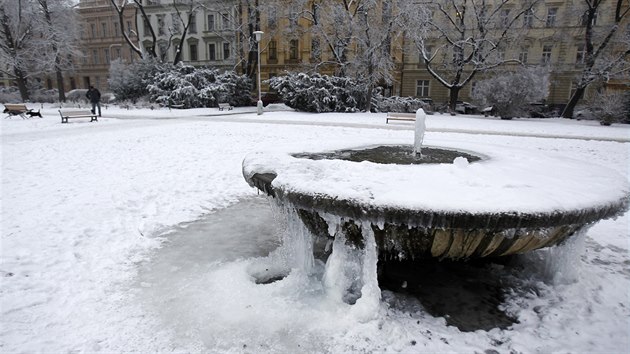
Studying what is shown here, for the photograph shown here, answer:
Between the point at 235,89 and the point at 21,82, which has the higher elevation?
the point at 21,82

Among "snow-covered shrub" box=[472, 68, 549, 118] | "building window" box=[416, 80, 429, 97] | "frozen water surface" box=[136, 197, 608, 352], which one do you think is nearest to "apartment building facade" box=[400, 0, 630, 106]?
"building window" box=[416, 80, 429, 97]

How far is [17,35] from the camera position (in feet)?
102

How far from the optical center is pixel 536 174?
3.38 meters

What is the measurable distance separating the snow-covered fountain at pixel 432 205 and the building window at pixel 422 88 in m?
35.4

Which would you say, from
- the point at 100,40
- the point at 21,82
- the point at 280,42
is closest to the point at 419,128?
the point at 280,42

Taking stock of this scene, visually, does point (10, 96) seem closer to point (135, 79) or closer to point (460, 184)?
point (135, 79)

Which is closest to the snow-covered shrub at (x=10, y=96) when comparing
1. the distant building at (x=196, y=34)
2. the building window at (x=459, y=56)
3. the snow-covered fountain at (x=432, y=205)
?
the distant building at (x=196, y=34)

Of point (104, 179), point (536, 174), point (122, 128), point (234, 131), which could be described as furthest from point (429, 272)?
point (122, 128)

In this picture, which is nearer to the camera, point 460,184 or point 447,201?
point 447,201

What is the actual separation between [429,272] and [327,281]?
110 cm

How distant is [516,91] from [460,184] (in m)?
21.8

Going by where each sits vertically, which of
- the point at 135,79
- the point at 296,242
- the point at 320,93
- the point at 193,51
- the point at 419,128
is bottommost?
the point at 296,242

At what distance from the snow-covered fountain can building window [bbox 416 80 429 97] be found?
35.4 m

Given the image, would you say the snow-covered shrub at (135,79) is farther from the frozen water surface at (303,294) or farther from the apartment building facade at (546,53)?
the frozen water surface at (303,294)
